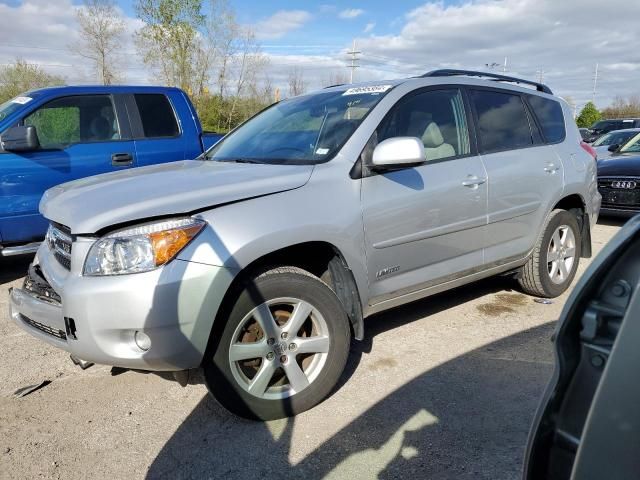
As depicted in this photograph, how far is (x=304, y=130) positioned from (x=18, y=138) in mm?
3020

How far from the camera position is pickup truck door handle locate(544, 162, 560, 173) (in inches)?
165

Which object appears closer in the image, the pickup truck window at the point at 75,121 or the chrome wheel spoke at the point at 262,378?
the chrome wheel spoke at the point at 262,378

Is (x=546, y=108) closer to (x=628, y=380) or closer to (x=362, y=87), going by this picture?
(x=362, y=87)

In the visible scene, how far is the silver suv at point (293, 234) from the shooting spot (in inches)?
94.4

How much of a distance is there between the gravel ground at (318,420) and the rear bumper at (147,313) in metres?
0.49

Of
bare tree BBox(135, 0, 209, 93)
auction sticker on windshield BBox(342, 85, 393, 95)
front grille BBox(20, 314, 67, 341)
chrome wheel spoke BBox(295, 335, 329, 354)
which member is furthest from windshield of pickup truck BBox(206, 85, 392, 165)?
bare tree BBox(135, 0, 209, 93)

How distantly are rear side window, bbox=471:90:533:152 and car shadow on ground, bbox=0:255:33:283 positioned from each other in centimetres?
474

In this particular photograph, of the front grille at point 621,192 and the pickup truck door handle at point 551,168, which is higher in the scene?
the pickup truck door handle at point 551,168

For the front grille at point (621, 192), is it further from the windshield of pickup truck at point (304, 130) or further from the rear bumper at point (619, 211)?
the windshield of pickup truck at point (304, 130)

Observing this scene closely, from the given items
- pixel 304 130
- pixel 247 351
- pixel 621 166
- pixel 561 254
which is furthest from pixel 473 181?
pixel 621 166

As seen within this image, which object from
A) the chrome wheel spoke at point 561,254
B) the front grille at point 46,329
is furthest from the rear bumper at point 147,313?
the chrome wheel spoke at point 561,254

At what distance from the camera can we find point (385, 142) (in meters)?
3.00

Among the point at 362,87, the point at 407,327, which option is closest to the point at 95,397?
the point at 407,327

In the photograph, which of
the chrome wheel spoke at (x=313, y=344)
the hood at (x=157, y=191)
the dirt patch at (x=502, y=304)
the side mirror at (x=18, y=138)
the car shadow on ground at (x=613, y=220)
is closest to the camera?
the hood at (x=157, y=191)
